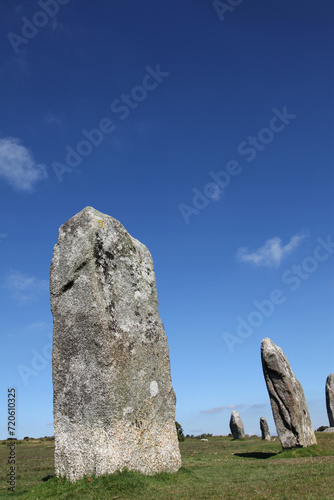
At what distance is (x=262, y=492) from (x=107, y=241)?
564cm

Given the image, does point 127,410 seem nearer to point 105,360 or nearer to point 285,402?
point 105,360

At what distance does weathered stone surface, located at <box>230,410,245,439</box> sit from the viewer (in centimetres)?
2811

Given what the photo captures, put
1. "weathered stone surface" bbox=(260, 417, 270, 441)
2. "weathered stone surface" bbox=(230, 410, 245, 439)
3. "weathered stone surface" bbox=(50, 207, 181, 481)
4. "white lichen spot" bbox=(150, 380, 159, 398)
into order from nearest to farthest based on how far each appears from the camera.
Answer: "weathered stone surface" bbox=(50, 207, 181, 481), "white lichen spot" bbox=(150, 380, 159, 398), "weathered stone surface" bbox=(260, 417, 270, 441), "weathered stone surface" bbox=(230, 410, 245, 439)

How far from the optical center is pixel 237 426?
28.1m

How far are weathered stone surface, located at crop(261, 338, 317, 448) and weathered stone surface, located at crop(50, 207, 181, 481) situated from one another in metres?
7.07

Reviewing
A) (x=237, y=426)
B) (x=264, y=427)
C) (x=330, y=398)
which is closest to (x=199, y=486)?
(x=264, y=427)

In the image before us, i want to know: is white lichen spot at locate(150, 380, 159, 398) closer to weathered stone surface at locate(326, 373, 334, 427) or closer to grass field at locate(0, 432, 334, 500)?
grass field at locate(0, 432, 334, 500)

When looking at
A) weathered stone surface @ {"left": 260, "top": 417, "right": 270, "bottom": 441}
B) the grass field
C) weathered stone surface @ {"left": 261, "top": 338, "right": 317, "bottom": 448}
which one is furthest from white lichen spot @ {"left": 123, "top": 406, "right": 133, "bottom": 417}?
weathered stone surface @ {"left": 260, "top": 417, "right": 270, "bottom": 441}

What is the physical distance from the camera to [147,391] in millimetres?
8586

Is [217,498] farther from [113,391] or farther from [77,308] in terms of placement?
[77,308]

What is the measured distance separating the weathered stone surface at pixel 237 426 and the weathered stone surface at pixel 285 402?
13.7 metres

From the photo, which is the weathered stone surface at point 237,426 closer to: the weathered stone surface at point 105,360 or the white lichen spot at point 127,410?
the weathered stone surface at point 105,360

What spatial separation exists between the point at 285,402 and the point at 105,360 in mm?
9312

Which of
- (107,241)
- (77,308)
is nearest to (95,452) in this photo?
(77,308)
